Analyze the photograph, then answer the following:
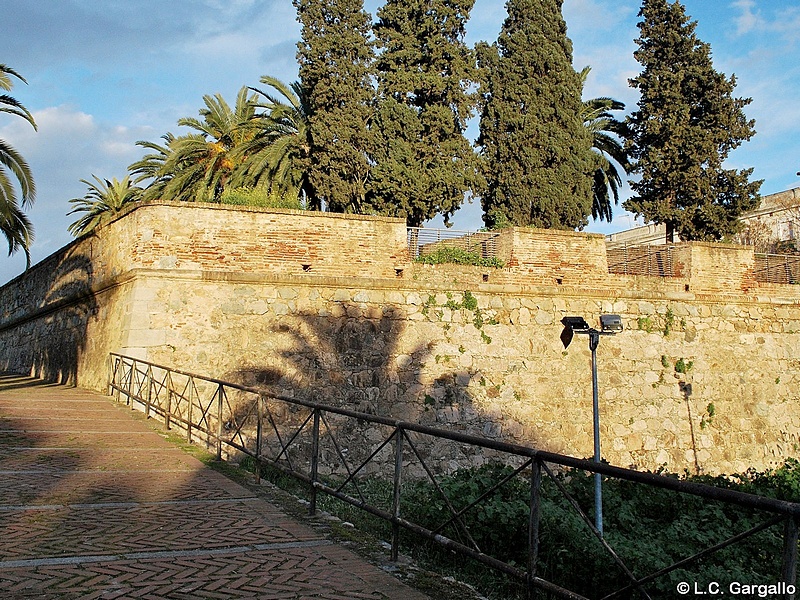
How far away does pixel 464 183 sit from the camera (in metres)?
22.3

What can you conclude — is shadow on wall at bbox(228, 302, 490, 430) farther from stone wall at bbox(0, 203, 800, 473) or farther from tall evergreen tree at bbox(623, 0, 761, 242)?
tall evergreen tree at bbox(623, 0, 761, 242)

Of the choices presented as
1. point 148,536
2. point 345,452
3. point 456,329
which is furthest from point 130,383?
point 148,536

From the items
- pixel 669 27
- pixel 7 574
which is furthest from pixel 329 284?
pixel 669 27

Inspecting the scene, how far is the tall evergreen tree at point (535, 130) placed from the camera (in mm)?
23062

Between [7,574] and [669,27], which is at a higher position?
[669,27]

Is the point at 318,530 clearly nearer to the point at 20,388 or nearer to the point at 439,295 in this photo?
the point at 439,295

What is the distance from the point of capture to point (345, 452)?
1340cm

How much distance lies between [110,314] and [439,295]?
20.9ft

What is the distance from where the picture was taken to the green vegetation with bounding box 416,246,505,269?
581 inches

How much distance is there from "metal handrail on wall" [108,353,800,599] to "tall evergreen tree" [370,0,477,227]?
32.4 ft

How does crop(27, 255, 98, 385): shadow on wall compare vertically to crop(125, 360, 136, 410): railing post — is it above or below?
above

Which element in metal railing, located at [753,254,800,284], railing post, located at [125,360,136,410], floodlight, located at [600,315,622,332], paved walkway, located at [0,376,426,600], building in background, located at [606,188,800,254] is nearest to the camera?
paved walkway, located at [0,376,426,600]

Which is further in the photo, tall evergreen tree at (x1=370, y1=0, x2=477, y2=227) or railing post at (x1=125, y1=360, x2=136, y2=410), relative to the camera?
tall evergreen tree at (x1=370, y1=0, x2=477, y2=227)

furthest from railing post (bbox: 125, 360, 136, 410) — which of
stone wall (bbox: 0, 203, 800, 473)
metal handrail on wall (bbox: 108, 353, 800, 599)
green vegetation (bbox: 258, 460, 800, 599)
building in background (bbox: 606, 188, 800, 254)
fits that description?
building in background (bbox: 606, 188, 800, 254)
